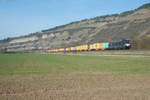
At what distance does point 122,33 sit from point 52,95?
86713mm

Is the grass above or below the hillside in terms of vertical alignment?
below

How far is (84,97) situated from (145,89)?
9.83 feet

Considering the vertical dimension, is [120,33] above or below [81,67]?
above

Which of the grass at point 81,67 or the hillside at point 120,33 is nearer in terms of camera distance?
the grass at point 81,67

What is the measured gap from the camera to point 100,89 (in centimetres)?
967

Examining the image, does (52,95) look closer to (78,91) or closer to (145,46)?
(78,91)

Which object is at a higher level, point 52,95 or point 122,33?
point 122,33

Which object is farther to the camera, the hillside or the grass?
the hillside

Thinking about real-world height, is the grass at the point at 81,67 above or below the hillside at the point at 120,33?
below

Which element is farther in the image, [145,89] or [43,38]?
[43,38]

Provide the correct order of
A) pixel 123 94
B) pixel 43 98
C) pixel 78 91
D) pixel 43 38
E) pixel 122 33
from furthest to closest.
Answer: pixel 43 38
pixel 122 33
pixel 78 91
pixel 123 94
pixel 43 98

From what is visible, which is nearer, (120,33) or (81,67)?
(81,67)

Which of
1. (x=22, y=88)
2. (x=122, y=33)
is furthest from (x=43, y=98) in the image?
(x=122, y=33)

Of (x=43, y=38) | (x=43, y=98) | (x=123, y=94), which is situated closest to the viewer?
(x=43, y=98)
